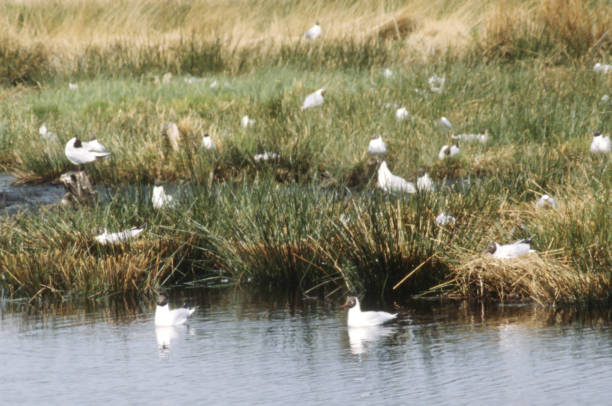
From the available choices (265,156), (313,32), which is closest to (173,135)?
(265,156)

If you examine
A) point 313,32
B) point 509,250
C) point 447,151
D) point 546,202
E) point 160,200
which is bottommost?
point 509,250

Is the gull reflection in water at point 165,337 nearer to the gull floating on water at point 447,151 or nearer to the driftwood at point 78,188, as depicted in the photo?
the driftwood at point 78,188

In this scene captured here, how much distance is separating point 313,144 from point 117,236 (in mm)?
4997

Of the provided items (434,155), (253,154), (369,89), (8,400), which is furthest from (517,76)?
(8,400)

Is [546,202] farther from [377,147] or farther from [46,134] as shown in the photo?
[46,134]

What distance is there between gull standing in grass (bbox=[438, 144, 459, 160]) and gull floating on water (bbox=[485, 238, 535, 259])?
5156mm

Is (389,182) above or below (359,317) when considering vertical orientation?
above

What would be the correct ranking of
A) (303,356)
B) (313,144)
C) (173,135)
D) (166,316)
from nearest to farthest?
1. (303,356)
2. (166,316)
3. (313,144)
4. (173,135)

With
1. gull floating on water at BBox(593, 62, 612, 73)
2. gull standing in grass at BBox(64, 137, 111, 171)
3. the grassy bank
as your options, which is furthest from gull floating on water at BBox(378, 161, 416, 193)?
gull floating on water at BBox(593, 62, 612, 73)

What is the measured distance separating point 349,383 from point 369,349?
0.75m

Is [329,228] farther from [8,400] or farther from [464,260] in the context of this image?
[8,400]

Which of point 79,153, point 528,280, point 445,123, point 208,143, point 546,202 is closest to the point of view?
point 528,280

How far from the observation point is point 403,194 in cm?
887

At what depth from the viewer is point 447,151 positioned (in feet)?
42.5
